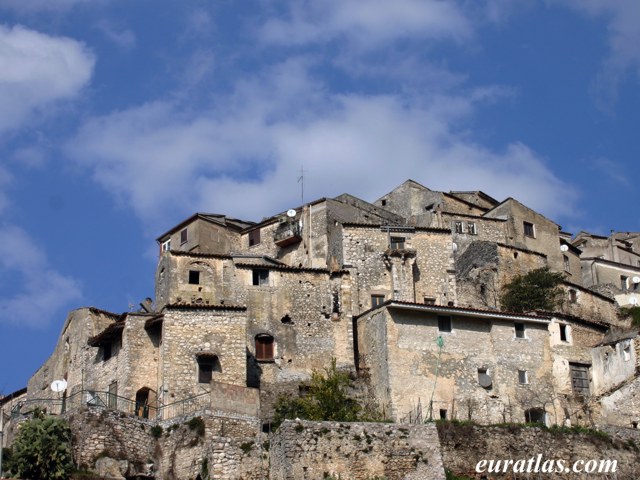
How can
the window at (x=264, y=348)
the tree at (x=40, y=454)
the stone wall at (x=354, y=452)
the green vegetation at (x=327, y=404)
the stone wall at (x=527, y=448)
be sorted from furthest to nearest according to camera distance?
the window at (x=264, y=348)
the green vegetation at (x=327, y=404)
the stone wall at (x=527, y=448)
the stone wall at (x=354, y=452)
the tree at (x=40, y=454)

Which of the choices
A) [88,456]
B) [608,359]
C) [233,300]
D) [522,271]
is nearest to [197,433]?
[88,456]

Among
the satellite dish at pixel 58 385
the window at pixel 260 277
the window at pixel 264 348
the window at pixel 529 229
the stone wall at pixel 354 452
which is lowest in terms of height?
the stone wall at pixel 354 452

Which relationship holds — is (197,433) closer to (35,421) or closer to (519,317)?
(35,421)

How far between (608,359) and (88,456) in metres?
26.7

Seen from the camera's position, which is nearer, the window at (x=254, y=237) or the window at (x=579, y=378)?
the window at (x=579, y=378)

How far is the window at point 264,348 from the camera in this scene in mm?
54062

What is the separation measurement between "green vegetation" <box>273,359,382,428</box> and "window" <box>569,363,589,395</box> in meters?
11.1

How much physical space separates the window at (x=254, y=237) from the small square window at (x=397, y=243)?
9.42 meters

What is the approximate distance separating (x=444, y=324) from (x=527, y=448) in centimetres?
928

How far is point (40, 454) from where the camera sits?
1612 inches

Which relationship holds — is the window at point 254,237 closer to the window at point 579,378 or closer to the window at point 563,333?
the window at point 563,333

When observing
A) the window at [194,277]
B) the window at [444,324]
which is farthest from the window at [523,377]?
the window at [194,277]

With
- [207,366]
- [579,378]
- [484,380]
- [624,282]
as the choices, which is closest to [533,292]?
[579,378]

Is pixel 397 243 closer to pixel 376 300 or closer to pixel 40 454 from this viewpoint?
pixel 376 300
